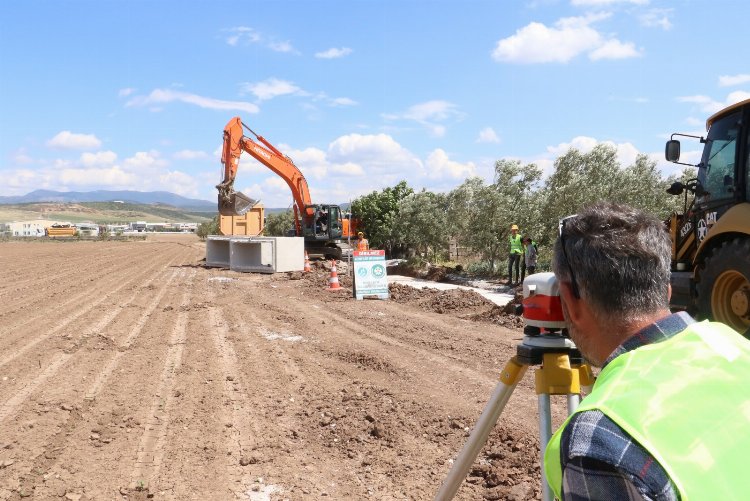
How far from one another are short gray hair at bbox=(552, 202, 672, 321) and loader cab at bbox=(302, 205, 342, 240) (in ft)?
76.6

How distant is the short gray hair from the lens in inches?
56.0

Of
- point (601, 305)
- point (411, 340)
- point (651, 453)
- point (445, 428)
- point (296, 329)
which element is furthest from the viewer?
point (296, 329)

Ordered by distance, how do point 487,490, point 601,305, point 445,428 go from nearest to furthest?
point 601,305 < point 487,490 < point 445,428

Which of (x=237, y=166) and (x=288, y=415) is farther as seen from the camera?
(x=237, y=166)

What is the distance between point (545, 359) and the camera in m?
1.93

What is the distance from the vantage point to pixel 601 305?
1440 mm

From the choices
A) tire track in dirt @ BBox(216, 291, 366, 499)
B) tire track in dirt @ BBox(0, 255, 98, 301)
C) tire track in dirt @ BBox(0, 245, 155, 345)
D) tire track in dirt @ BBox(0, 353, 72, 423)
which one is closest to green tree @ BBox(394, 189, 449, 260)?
tire track in dirt @ BBox(0, 245, 155, 345)

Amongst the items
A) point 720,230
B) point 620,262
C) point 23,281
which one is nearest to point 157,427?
point 620,262

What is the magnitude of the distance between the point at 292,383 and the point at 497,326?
493cm

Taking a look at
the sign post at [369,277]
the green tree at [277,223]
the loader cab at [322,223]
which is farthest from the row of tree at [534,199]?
the green tree at [277,223]

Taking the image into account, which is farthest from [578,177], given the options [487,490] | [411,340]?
[487,490]

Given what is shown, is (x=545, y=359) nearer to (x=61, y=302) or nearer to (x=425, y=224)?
(x=61, y=302)

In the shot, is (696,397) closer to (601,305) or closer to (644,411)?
(644,411)

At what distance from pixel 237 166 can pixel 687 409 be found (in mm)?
22078
